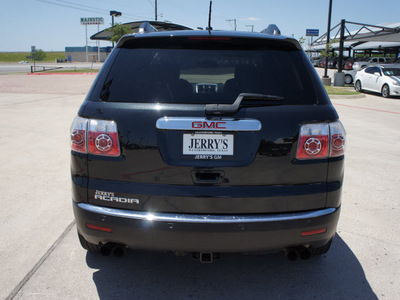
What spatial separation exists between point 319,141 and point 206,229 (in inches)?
36.4

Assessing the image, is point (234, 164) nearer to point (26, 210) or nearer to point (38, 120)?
point (26, 210)

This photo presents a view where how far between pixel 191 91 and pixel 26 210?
277 centimetres

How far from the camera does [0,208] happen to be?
14.3 ft

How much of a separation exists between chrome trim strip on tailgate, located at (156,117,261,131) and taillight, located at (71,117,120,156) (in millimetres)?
314

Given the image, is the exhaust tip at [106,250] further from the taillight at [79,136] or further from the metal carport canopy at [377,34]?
the metal carport canopy at [377,34]

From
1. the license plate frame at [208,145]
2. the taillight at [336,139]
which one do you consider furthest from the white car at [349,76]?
the license plate frame at [208,145]

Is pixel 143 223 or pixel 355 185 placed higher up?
pixel 143 223

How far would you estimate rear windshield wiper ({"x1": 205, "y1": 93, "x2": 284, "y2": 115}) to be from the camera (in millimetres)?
2385

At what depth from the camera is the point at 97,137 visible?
249 centimetres

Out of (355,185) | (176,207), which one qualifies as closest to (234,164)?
(176,207)

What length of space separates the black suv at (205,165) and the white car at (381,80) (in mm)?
17983

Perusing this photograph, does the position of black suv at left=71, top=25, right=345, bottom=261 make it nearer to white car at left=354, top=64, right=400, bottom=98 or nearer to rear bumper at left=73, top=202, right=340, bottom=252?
rear bumper at left=73, top=202, right=340, bottom=252

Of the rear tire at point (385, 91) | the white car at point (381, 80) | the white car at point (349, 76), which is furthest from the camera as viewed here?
the white car at point (349, 76)

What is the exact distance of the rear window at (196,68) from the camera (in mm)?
2543
